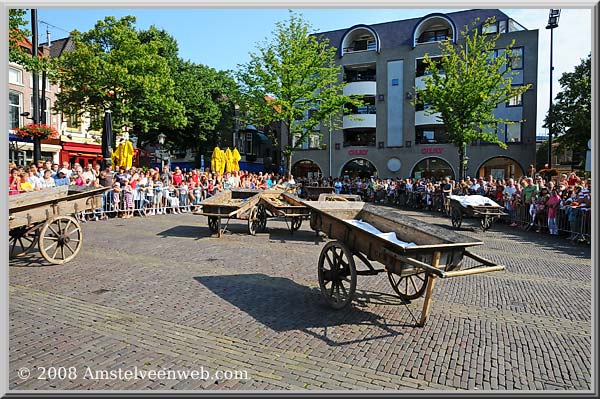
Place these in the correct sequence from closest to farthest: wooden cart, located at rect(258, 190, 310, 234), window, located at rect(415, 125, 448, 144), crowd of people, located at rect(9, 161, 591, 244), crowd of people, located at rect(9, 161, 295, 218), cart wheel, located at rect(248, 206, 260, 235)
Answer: wooden cart, located at rect(258, 190, 310, 234), cart wheel, located at rect(248, 206, 260, 235), crowd of people, located at rect(9, 161, 591, 244), crowd of people, located at rect(9, 161, 295, 218), window, located at rect(415, 125, 448, 144)

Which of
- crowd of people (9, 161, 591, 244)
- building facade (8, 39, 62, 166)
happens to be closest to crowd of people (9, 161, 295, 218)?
crowd of people (9, 161, 591, 244)

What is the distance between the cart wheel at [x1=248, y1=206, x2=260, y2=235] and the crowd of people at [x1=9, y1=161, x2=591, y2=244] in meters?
3.70

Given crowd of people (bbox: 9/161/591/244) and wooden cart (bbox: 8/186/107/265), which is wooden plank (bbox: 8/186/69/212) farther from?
crowd of people (bbox: 9/161/591/244)

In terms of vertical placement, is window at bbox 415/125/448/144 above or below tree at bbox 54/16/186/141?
below

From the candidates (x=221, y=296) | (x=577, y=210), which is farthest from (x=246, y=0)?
(x=577, y=210)

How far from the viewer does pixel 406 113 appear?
1534 inches

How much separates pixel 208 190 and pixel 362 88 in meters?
23.6

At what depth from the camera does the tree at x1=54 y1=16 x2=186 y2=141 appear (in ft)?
93.7

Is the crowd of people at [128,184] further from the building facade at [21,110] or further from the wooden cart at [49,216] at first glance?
the building facade at [21,110]

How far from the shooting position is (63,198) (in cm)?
848

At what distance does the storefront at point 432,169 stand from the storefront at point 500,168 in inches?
109

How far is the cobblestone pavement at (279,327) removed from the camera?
4.18m

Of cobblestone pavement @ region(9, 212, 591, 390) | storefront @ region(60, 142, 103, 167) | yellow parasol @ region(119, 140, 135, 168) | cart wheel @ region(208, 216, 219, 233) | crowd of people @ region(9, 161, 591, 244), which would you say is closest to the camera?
cobblestone pavement @ region(9, 212, 591, 390)

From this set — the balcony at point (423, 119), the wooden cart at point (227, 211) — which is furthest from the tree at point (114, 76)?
the balcony at point (423, 119)
